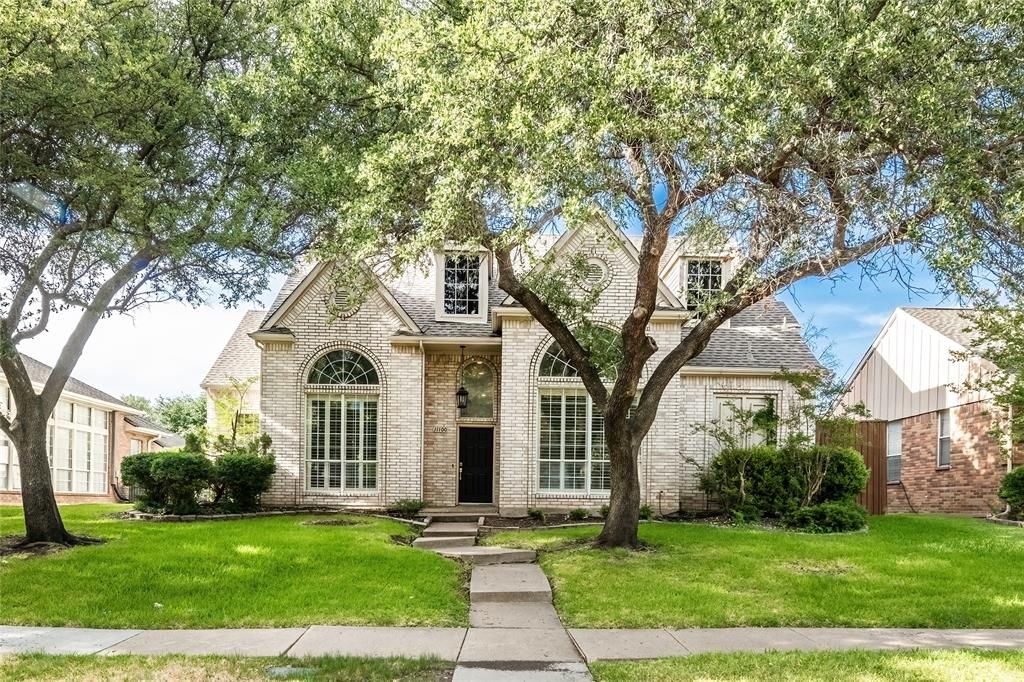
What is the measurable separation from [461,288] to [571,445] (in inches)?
183

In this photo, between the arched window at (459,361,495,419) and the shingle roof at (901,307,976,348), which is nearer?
the arched window at (459,361,495,419)

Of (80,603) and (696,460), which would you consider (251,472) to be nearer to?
(80,603)

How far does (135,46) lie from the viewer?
11656 millimetres

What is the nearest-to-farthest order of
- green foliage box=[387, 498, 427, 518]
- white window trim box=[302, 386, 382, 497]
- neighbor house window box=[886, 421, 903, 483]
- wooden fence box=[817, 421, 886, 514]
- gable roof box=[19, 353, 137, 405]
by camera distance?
green foliage box=[387, 498, 427, 518] < white window trim box=[302, 386, 382, 497] < wooden fence box=[817, 421, 886, 514] < neighbor house window box=[886, 421, 903, 483] < gable roof box=[19, 353, 137, 405]

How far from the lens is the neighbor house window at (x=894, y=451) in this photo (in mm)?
24438

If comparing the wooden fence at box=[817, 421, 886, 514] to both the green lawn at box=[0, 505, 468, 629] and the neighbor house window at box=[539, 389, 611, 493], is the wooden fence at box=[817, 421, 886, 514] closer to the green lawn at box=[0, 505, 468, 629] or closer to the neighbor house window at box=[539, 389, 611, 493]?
the neighbor house window at box=[539, 389, 611, 493]

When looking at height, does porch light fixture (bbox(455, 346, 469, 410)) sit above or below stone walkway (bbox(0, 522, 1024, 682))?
above

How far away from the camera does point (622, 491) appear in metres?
12.3

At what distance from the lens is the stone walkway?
277 inches

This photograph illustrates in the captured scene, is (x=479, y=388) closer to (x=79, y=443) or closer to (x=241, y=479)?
(x=241, y=479)

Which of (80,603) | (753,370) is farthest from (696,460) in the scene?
(80,603)

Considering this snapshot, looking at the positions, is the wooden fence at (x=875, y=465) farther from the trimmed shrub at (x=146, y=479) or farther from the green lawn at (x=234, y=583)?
the trimmed shrub at (x=146, y=479)

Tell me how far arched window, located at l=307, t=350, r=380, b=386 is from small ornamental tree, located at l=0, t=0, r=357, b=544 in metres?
4.58

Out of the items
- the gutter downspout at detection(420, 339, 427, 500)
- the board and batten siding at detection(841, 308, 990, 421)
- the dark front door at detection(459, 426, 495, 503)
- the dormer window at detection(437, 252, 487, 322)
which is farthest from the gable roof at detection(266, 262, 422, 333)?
the board and batten siding at detection(841, 308, 990, 421)
